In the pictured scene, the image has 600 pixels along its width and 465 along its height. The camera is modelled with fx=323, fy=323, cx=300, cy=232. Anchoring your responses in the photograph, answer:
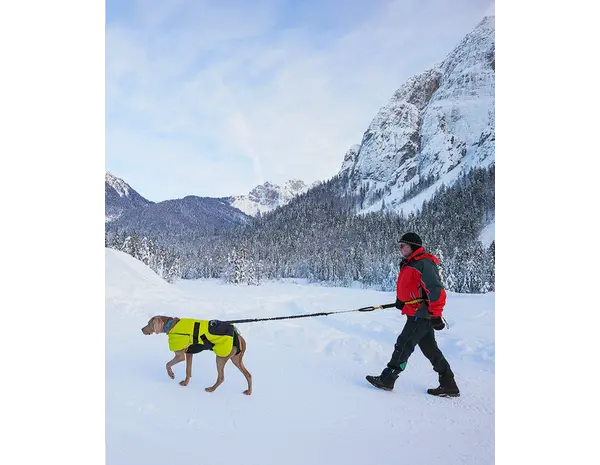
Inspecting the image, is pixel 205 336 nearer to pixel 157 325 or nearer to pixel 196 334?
pixel 196 334

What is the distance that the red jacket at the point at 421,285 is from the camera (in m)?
4.05

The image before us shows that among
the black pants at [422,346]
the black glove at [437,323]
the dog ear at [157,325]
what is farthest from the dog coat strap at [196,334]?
the black glove at [437,323]

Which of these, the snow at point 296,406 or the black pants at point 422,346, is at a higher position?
the black pants at point 422,346

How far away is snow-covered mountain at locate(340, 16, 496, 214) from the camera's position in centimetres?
13000

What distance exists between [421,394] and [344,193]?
13251cm

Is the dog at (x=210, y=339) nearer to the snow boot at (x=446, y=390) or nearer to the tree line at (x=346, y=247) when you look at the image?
the snow boot at (x=446, y=390)

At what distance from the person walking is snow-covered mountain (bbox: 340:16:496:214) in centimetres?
11488

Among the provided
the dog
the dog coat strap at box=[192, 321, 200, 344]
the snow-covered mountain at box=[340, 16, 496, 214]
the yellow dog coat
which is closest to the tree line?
the snow-covered mountain at box=[340, 16, 496, 214]

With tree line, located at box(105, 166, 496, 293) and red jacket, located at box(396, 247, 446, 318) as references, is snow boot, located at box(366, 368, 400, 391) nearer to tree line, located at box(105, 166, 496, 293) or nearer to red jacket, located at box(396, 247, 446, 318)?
red jacket, located at box(396, 247, 446, 318)
